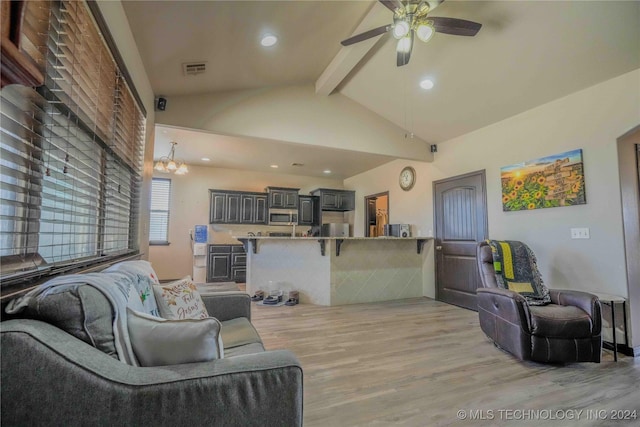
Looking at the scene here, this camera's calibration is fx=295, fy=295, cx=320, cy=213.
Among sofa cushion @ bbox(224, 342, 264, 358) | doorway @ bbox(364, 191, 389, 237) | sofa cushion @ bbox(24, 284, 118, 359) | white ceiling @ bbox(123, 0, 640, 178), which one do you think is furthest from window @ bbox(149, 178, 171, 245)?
sofa cushion @ bbox(24, 284, 118, 359)

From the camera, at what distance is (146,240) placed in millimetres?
3477

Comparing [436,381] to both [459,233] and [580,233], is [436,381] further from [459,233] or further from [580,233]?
[459,233]

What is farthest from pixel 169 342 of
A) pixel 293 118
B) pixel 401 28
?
pixel 293 118

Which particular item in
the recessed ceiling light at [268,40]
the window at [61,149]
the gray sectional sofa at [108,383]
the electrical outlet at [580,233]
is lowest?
the gray sectional sofa at [108,383]

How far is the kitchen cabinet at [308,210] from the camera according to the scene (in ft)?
25.2

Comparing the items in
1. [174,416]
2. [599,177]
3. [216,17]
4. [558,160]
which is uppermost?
[216,17]

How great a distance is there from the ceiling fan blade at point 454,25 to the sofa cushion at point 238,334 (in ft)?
8.81

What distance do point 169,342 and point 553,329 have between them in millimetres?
2844

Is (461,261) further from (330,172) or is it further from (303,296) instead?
(330,172)

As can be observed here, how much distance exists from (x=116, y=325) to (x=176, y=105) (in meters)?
3.16

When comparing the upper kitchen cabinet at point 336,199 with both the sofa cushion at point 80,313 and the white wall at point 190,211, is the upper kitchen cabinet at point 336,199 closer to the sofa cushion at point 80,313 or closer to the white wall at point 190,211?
A: the white wall at point 190,211

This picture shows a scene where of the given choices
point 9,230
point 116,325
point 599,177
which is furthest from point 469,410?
point 599,177

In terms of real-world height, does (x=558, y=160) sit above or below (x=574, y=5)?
below

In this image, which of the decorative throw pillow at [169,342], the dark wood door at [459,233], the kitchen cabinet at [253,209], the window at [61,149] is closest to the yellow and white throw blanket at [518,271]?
the dark wood door at [459,233]
